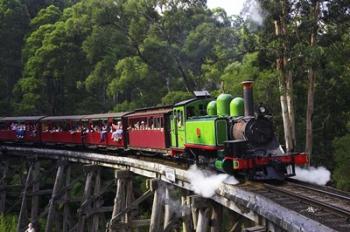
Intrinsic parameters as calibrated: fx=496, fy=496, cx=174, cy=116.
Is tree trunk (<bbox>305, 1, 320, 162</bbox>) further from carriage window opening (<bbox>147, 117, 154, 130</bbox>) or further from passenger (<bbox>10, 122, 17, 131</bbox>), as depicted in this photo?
passenger (<bbox>10, 122, 17, 131</bbox>)

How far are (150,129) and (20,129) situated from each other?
1374cm

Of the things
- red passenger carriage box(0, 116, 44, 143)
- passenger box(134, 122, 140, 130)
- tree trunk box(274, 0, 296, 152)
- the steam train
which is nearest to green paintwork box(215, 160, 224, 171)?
the steam train

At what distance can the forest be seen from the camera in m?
19.5

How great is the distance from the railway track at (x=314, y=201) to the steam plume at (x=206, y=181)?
792 millimetres

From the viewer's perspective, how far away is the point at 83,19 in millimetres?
31500

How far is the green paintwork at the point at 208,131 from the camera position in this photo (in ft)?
41.1

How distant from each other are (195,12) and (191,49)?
8.99 ft

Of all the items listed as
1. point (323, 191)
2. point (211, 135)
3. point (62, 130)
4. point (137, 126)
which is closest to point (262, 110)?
point (211, 135)

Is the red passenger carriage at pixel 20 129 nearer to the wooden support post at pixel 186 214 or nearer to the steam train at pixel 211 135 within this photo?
the steam train at pixel 211 135

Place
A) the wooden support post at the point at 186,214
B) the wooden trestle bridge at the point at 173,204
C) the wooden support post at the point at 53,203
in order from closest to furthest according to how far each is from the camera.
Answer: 1. the wooden trestle bridge at the point at 173,204
2. the wooden support post at the point at 186,214
3. the wooden support post at the point at 53,203

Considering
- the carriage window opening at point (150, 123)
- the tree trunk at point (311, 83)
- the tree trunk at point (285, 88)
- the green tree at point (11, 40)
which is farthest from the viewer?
the green tree at point (11, 40)

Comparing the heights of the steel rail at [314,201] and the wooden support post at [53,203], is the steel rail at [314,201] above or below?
above

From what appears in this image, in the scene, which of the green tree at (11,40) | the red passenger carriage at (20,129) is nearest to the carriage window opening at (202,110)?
the red passenger carriage at (20,129)

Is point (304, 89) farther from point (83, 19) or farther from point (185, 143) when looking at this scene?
point (83, 19)
